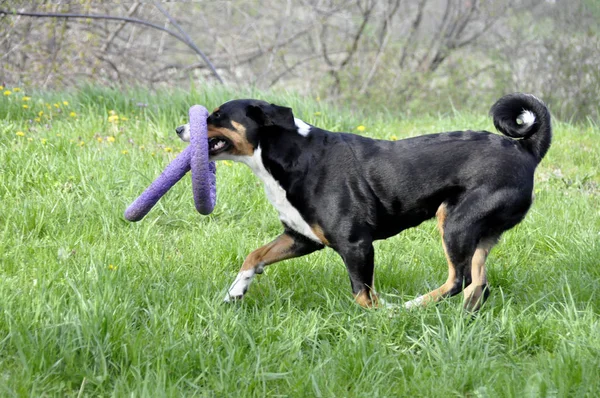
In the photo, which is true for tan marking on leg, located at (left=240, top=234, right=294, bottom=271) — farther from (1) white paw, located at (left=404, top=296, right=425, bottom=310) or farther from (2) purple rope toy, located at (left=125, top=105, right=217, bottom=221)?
(1) white paw, located at (left=404, top=296, right=425, bottom=310)

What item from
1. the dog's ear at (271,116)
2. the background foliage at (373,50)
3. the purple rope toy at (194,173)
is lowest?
the background foliage at (373,50)

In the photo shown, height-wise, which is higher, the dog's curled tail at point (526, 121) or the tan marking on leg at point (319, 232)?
the dog's curled tail at point (526, 121)

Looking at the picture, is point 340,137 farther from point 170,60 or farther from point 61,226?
point 170,60

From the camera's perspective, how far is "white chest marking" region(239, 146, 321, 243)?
4.09 m

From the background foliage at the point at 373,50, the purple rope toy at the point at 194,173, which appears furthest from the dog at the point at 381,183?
the background foliage at the point at 373,50

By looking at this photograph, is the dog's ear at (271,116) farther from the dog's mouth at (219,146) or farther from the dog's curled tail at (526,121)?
the dog's curled tail at (526,121)

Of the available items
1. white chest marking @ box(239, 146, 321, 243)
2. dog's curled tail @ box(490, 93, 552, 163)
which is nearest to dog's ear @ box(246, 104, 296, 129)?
white chest marking @ box(239, 146, 321, 243)

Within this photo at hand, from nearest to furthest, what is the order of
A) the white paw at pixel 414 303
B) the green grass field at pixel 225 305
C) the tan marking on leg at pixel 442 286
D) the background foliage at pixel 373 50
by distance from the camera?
the green grass field at pixel 225 305, the white paw at pixel 414 303, the tan marking on leg at pixel 442 286, the background foliage at pixel 373 50

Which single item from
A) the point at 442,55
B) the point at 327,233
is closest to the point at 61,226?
the point at 327,233

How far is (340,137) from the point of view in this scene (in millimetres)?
4297

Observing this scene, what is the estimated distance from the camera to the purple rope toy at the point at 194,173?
4035 millimetres

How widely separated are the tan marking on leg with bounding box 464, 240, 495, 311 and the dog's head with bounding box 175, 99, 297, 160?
4.04 feet

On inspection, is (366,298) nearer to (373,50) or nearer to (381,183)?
(381,183)

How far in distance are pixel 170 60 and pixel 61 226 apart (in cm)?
1013
